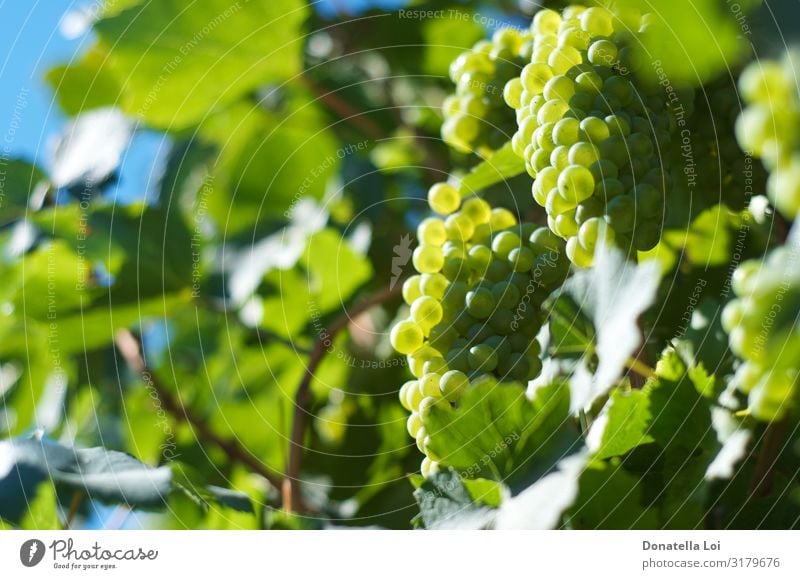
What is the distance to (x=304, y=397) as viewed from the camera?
2.02ft

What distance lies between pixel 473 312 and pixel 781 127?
170mm

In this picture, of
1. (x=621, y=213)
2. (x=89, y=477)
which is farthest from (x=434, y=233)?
(x=89, y=477)

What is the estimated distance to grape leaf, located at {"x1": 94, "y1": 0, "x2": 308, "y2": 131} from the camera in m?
0.64

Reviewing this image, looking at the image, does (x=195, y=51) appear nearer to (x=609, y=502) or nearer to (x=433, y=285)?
(x=433, y=285)

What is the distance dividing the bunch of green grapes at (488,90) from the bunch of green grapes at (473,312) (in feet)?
0.21

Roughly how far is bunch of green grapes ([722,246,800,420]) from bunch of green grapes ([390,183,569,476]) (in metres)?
0.11

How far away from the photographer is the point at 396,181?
702 mm

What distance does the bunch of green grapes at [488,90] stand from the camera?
476mm

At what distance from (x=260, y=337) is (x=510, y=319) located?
1.12 feet

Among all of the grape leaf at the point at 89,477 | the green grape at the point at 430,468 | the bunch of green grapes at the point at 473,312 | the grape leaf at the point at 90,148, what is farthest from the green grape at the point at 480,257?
the grape leaf at the point at 90,148

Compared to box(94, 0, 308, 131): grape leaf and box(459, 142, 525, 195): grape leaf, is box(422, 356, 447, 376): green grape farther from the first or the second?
box(94, 0, 308, 131): grape leaf

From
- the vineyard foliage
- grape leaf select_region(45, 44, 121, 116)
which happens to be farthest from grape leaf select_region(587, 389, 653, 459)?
grape leaf select_region(45, 44, 121, 116)

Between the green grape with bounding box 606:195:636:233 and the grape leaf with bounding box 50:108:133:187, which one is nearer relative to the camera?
the green grape with bounding box 606:195:636:233
